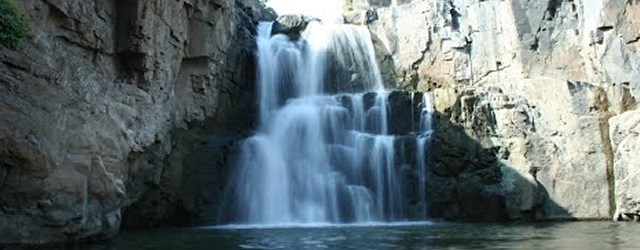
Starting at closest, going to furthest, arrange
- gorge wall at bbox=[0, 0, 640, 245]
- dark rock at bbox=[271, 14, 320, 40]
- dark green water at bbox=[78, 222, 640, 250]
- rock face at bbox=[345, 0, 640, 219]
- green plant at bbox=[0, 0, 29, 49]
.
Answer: green plant at bbox=[0, 0, 29, 49]
gorge wall at bbox=[0, 0, 640, 245]
dark green water at bbox=[78, 222, 640, 250]
rock face at bbox=[345, 0, 640, 219]
dark rock at bbox=[271, 14, 320, 40]

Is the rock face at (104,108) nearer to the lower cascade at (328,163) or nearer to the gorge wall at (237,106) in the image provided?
the gorge wall at (237,106)

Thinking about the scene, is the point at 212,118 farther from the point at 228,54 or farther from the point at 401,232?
the point at 401,232

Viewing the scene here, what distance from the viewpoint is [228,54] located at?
77.2 feet

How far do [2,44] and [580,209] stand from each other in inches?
711

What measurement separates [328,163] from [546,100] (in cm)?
839

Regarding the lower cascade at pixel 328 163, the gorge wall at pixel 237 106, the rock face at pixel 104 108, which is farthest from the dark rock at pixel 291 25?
the rock face at pixel 104 108

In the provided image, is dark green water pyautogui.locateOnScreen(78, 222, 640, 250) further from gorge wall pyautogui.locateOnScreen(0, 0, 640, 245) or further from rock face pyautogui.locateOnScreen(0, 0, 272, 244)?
A: gorge wall pyautogui.locateOnScreen(0, 0, 640, 245)

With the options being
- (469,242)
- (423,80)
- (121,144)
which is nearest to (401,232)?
(469,242)

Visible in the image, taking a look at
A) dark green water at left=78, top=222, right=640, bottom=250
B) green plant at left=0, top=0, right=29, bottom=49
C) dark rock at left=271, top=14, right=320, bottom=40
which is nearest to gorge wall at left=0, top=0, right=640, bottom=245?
green plant at left=0, top=0, right=29, bottom=49

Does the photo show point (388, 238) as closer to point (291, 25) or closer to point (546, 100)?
point (546, 100)

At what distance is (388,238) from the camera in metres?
14.0

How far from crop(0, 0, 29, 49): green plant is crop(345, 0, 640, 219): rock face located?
47.7ft

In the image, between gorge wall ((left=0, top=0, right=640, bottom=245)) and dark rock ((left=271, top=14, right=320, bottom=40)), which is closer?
gorge wall ((left=0, top=0, right=640, bottom=245))

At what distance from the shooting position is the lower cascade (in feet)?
67.0
